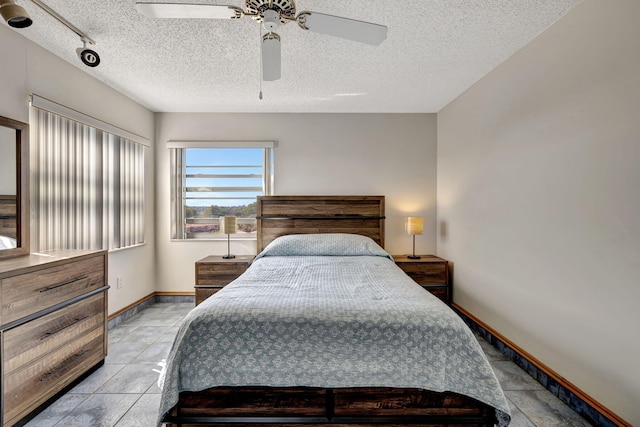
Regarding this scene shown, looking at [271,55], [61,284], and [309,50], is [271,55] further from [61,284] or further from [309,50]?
[61,284]

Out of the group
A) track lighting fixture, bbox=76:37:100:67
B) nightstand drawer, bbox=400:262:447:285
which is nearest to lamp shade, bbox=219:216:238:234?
track lighting fixture, bbox=76:37:100:67

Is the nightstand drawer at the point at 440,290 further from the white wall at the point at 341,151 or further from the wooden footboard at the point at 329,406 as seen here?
the wooden footboard at the point at 329,406

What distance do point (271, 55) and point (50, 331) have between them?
2083mm

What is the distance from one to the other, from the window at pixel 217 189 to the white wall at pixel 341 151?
6.9 inches

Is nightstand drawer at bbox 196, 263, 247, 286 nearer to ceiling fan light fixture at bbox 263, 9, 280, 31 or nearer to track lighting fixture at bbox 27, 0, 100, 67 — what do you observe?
track lighting fixture at bbox 27, 0, 100, 67

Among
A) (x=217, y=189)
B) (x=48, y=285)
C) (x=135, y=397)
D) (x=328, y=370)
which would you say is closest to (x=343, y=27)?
(x=328, y=370)

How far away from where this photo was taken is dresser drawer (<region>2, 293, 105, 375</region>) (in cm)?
159

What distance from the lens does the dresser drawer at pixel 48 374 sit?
1.59 m

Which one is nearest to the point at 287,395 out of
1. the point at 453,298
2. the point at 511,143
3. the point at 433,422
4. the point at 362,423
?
the point at 362,423

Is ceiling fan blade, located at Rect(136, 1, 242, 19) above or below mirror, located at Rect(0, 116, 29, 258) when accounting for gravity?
above

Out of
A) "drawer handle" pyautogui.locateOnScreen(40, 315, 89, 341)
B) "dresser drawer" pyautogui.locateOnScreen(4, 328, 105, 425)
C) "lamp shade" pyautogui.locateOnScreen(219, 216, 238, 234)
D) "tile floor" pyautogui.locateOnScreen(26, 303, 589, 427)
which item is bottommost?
Result: "tile floor" pyautogui.locateOnScreen(26, 303, 589, 427)

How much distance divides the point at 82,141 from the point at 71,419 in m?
2.13

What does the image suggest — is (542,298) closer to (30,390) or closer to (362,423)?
(362,423)

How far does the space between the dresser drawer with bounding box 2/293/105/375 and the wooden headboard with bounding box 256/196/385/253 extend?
174 centimetres
